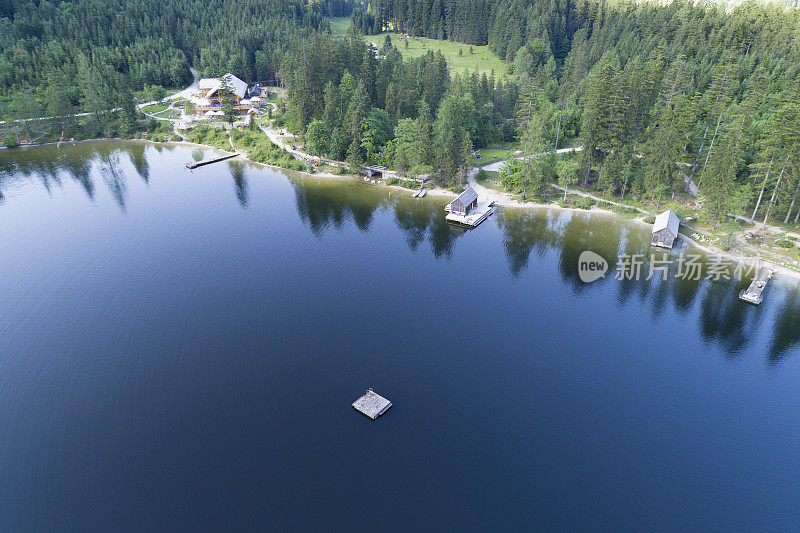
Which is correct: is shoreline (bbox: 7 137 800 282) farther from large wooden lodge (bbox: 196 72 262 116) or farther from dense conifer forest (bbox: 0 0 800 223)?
large wooden lodge (bbox: 196 72 262 116)

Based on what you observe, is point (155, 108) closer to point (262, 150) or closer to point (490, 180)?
point (262, 150)

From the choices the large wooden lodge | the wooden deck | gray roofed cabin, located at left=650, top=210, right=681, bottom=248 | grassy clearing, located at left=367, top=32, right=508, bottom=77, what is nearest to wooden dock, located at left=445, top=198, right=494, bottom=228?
the wooden deck

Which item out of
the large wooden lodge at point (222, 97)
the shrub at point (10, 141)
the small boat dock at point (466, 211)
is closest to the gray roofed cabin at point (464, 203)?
the small boat dock at point (466, 211)

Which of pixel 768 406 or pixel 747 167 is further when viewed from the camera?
pixel 747 167

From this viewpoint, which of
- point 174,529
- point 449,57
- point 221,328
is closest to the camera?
point 174,529

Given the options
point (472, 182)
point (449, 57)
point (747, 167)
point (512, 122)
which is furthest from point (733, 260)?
point (449, 57)

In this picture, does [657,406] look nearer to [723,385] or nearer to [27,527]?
[723,385]

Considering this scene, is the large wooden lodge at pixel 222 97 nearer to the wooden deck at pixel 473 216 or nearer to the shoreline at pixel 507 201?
the shoreline at pixel 507 201
